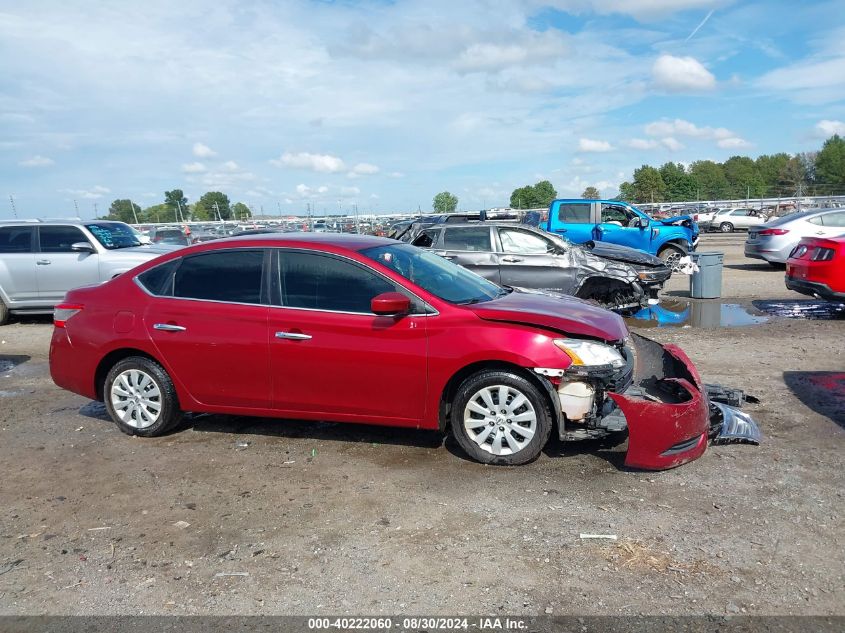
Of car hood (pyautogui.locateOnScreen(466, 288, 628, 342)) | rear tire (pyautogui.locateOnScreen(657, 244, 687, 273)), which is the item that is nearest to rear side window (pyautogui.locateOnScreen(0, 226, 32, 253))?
car hood (pyautogui.locateOnScreen(466, 288, 628, 342))

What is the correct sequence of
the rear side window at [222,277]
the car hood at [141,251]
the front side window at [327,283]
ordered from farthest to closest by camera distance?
the car hood at [141,251]
the rear side window at [222,277]
the front side window at [327,283]

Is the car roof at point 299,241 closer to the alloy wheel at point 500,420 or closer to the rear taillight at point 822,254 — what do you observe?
the alloy wheel at point 500,420

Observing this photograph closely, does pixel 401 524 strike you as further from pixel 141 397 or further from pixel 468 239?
pixel 468 239

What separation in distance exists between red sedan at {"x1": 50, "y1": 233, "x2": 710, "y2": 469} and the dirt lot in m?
0.33

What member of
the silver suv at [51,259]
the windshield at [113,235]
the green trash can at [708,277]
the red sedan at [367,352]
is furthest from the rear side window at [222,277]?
the green trash can at [708,277]

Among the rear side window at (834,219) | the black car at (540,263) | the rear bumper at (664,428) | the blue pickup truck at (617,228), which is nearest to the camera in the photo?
the rear bumper at (664,428)

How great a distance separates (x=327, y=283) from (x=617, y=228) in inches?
523

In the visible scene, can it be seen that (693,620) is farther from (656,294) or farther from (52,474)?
(656,294)

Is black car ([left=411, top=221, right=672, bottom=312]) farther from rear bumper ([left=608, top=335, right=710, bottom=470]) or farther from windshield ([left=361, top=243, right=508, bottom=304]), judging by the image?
rear bumper ([left=608, top=335, right=710, bottom=470])

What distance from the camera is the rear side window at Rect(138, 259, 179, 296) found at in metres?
5.68

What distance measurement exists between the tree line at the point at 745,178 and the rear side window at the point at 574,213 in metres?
35.7

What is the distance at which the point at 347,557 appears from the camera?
3.70 meters

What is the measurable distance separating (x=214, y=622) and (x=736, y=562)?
266 cm

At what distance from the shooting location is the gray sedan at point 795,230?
15.8m
